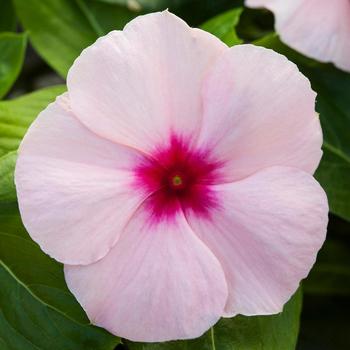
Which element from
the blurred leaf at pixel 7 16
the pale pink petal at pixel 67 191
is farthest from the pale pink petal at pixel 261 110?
the blurred leaf at pixel 7 16

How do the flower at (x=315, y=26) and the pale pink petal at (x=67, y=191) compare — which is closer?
the pale pink petal at (x=67, y=191)

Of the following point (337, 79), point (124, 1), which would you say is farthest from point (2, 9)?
point (337, 79)

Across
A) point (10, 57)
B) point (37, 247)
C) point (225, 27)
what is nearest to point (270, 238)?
point (37, 247)

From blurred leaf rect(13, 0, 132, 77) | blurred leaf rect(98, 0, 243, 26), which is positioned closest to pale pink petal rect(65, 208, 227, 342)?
blurred leaf rect(13, 0, 132, 77)

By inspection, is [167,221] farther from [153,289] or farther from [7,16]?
[7,16]

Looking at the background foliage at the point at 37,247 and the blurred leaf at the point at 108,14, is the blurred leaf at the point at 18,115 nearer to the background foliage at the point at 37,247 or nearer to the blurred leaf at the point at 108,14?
the background foliage at the point at 37,247
